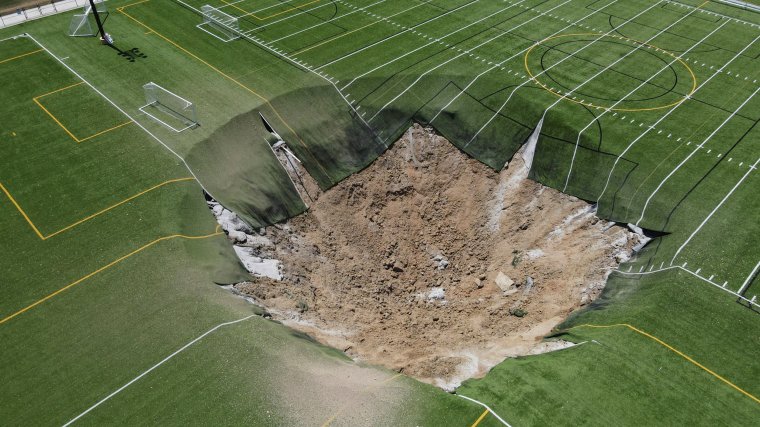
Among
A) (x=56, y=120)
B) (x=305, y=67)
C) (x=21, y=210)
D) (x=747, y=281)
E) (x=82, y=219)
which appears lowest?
(x=747, y=281)

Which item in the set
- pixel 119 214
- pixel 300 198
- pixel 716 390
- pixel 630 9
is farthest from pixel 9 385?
pixel 630 9

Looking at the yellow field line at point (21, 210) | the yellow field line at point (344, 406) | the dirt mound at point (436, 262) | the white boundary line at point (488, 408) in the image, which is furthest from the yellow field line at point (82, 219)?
the white boundary line at point (488, 408)

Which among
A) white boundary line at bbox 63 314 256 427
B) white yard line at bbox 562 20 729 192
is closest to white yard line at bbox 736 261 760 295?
white yard line at bbox 562 20 729 192

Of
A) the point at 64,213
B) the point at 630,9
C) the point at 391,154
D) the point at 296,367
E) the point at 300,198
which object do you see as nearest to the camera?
the point at 296,367

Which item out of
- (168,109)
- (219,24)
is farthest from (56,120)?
(219,24)

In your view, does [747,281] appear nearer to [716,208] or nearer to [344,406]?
[716,208]

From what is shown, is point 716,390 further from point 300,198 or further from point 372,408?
point 300,198

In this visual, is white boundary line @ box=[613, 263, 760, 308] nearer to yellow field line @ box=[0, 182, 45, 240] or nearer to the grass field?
the grass field
